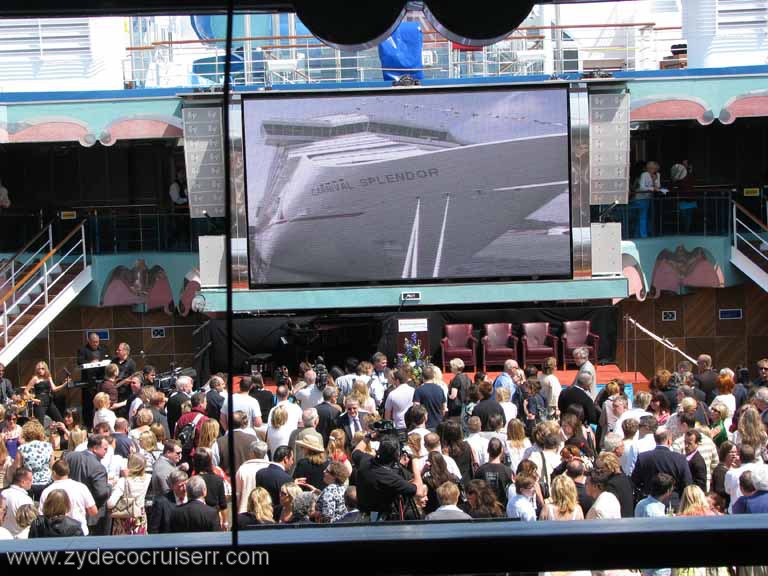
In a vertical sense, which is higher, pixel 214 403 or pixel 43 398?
pixel 214 403

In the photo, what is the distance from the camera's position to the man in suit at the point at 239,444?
25.2ft

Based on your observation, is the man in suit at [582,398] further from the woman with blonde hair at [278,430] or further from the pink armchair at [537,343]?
the pink armchair at [537,343]

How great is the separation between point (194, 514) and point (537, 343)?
11.6 m

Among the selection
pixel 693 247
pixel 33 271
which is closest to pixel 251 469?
pixel 33 271

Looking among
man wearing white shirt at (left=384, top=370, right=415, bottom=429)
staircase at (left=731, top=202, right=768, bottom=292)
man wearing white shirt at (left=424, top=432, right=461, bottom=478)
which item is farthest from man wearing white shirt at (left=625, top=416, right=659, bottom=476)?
staircase at (left=731, top=202, right=768, bottom=292)

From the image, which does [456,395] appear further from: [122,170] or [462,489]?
[122,170]

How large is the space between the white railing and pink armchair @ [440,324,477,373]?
4124mm

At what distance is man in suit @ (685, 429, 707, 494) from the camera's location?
709 centimetres

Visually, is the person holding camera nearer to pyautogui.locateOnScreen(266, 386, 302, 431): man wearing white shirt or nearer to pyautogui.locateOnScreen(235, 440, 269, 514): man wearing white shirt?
pyautogui.locateOnScreen(235, 440, 269, 514): man wearing white shirt

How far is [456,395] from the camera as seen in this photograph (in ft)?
35.6

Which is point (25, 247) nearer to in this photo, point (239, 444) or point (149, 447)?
point (149, 447)

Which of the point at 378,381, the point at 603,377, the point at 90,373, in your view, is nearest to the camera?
the point at 378,381

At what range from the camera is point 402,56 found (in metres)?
16.8

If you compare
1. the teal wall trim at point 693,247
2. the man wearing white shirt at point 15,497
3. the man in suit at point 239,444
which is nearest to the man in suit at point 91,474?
the man wearing white shirt at point 15,497
